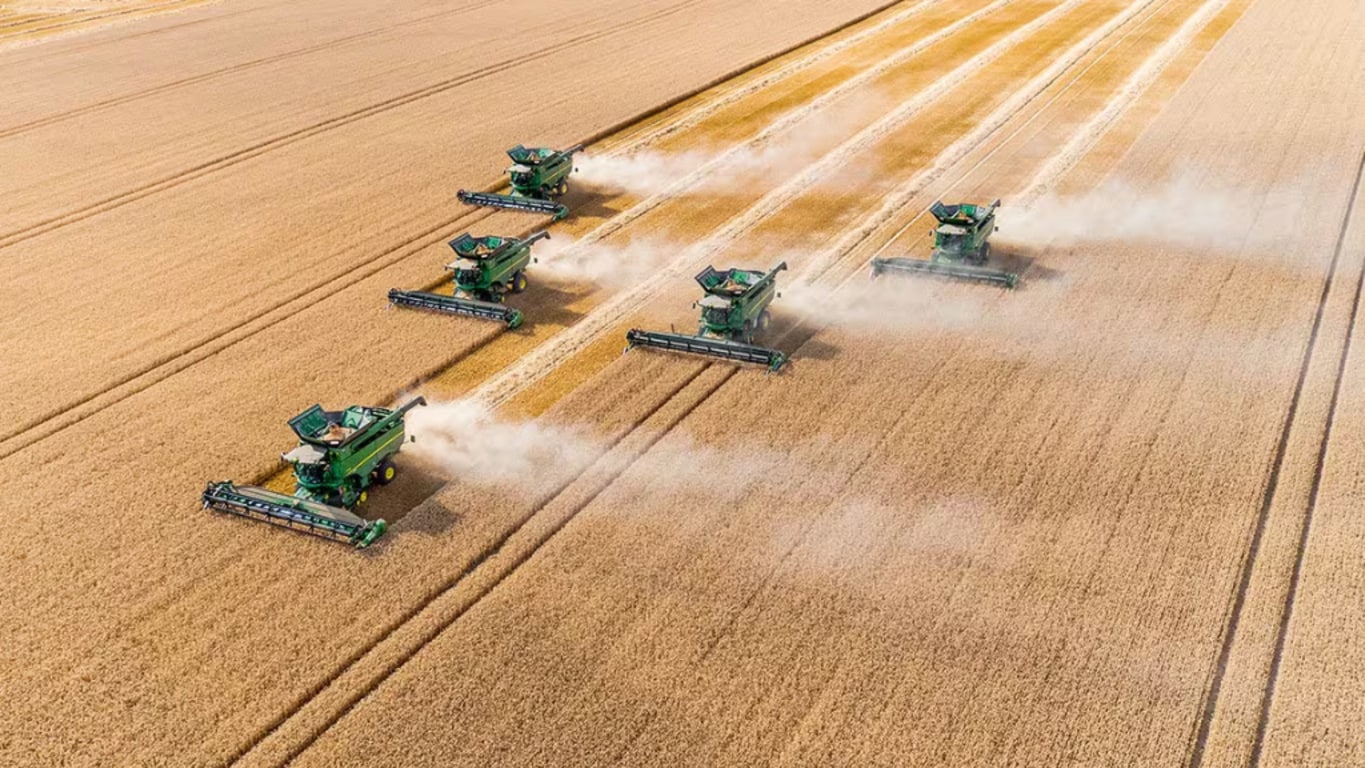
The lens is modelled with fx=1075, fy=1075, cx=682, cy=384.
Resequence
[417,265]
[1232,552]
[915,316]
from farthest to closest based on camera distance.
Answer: [417,265] → [915,316] → [1232,552]

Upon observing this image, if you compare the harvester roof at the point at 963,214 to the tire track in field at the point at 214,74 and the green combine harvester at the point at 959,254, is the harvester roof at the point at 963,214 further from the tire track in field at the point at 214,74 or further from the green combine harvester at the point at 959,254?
the tire track in field at the point at 214,74

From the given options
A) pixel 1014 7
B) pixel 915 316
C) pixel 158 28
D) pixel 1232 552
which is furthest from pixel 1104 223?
pixel 158 28

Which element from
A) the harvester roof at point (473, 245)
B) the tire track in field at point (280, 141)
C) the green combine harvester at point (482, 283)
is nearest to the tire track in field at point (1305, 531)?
the green combine harvester at point (482, 283)

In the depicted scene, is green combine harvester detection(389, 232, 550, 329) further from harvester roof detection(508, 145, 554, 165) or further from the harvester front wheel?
the harvester front wheel

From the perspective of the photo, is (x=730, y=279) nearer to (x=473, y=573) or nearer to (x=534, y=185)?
(x=534, y=185)

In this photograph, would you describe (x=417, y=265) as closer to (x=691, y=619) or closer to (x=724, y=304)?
(x=724, y=304)
